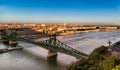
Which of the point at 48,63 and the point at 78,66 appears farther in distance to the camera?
the point at 48,63

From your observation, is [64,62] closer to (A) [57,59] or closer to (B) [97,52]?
(A) [57,59]

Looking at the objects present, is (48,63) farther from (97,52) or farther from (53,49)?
(97,52)

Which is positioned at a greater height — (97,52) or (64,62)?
(97,52)

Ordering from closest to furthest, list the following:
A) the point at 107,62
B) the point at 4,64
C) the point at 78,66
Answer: the point at 107,62 < the point at 78,66 < the point at 4,64

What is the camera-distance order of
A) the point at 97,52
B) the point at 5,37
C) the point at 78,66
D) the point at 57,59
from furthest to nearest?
the point at 5,37 < the point at 57,59 < the point at 97,52 < the point at 78,66

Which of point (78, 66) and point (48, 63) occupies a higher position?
point (78, 66)

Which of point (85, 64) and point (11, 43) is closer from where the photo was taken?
point (85, 64)

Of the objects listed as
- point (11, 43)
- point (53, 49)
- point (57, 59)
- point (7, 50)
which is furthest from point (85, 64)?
point (11, 43)

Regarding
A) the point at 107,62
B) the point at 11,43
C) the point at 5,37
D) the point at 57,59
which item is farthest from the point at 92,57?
the point at 5,37

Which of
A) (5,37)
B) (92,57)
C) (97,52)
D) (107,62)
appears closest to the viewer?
(107,62)
